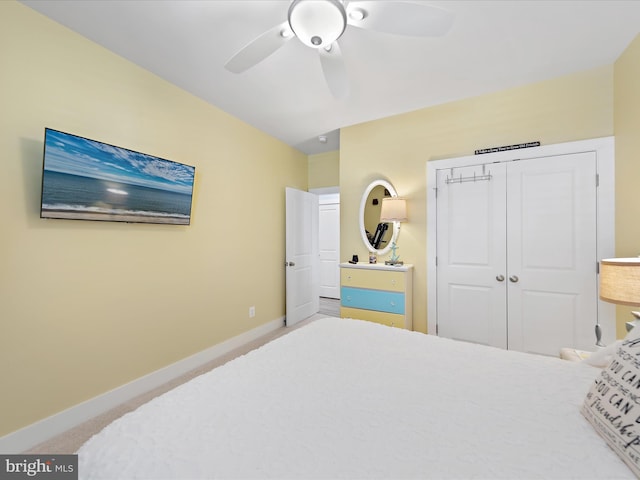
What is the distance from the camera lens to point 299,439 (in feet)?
2.61

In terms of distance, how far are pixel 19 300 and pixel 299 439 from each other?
1944 mm

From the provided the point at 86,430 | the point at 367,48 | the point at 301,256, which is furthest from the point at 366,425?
the point at 301,256

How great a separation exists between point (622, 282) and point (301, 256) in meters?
3.32

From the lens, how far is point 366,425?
862 mm

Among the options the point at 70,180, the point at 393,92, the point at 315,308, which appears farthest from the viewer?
the point at 315,308

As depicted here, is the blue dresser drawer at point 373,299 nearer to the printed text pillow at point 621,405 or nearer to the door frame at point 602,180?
the door frame at point 602,180

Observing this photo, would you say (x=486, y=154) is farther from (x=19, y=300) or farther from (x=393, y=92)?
(x=19, y=300)

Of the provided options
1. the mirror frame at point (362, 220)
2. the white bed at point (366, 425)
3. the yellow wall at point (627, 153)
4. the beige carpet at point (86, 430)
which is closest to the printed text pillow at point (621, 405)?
the white bed at point (366, 425)

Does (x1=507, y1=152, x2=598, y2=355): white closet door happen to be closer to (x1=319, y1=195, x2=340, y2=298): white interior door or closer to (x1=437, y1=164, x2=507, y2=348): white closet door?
(x1=437, y1=164, x2=507, y2=348): white closet door

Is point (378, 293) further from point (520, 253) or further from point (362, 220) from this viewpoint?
point (520, 253)

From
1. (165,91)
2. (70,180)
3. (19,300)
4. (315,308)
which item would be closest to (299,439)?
(19,300)

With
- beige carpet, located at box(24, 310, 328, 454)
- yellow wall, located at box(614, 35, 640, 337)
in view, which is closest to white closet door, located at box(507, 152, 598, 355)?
yellow wall, located at box(614, 35, 640, 337)

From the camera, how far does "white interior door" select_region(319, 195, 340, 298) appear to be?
19.0 feet

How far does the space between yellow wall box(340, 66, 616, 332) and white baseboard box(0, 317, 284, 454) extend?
2.00 meters
